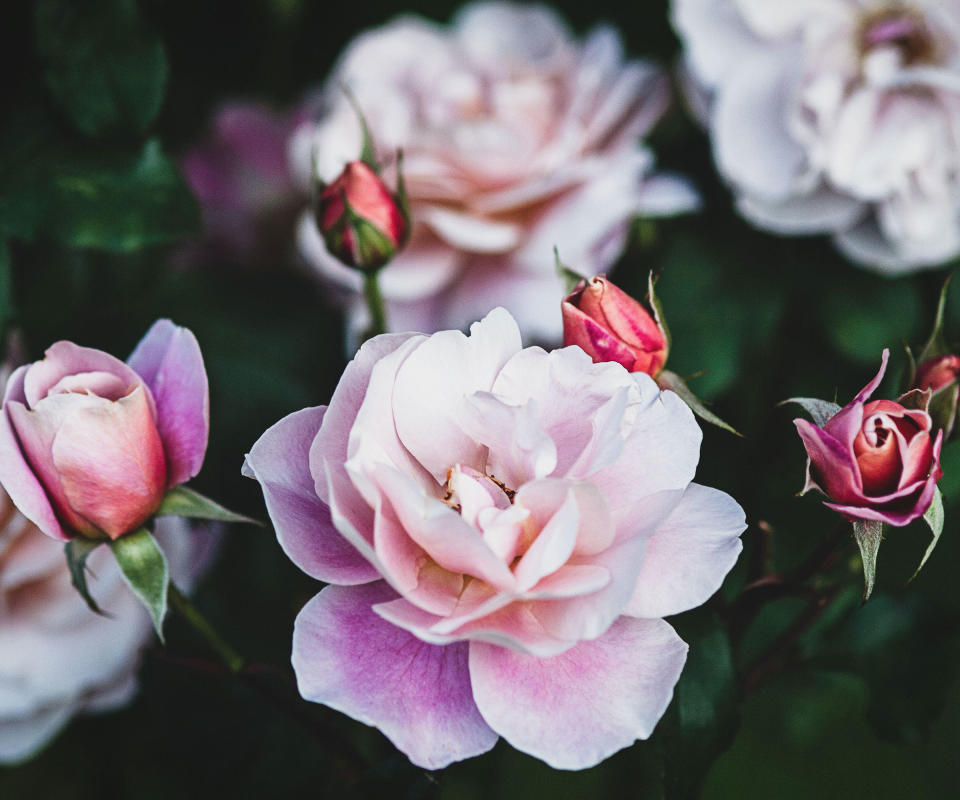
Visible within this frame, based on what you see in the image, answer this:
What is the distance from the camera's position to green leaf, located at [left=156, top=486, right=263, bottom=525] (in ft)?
1.19

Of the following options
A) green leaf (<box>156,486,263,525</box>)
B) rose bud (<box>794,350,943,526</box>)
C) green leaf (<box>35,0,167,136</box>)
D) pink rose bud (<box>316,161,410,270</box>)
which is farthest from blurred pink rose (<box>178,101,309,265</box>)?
rose bud (<box>794,350,943,526</box>)

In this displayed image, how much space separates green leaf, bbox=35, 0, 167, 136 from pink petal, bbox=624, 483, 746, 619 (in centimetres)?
39

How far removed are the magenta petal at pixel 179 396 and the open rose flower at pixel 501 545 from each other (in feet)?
0.14

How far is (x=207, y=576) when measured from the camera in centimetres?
68

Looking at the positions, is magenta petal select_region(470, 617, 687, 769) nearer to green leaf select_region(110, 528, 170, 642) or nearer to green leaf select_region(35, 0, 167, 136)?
green leaf select_region(110, 528, 170, 642)

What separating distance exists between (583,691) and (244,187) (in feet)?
1.88

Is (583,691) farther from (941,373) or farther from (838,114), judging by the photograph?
(838,114)

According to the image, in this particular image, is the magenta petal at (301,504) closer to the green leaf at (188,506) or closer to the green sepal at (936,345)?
the green leaf at (188,506)

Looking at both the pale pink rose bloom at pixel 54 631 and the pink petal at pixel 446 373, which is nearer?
the pink petal at pixel 446 373

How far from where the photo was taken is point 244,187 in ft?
2.56

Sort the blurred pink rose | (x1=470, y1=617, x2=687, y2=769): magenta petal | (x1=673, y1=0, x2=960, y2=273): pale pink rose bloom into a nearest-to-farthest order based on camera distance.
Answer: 1. (x1=470, y1=617, x2=687, y2=769): magenta petal
2. (x1=673, y1=0, x2=960, y2=273): pale pink rose bloom
3. the blurred pink rose

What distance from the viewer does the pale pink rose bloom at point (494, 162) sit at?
2.01 feet

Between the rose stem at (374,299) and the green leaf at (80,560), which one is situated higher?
the rose stem at (374,299)

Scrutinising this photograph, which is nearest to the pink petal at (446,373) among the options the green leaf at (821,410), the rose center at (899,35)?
the green leaf at (821,410)
